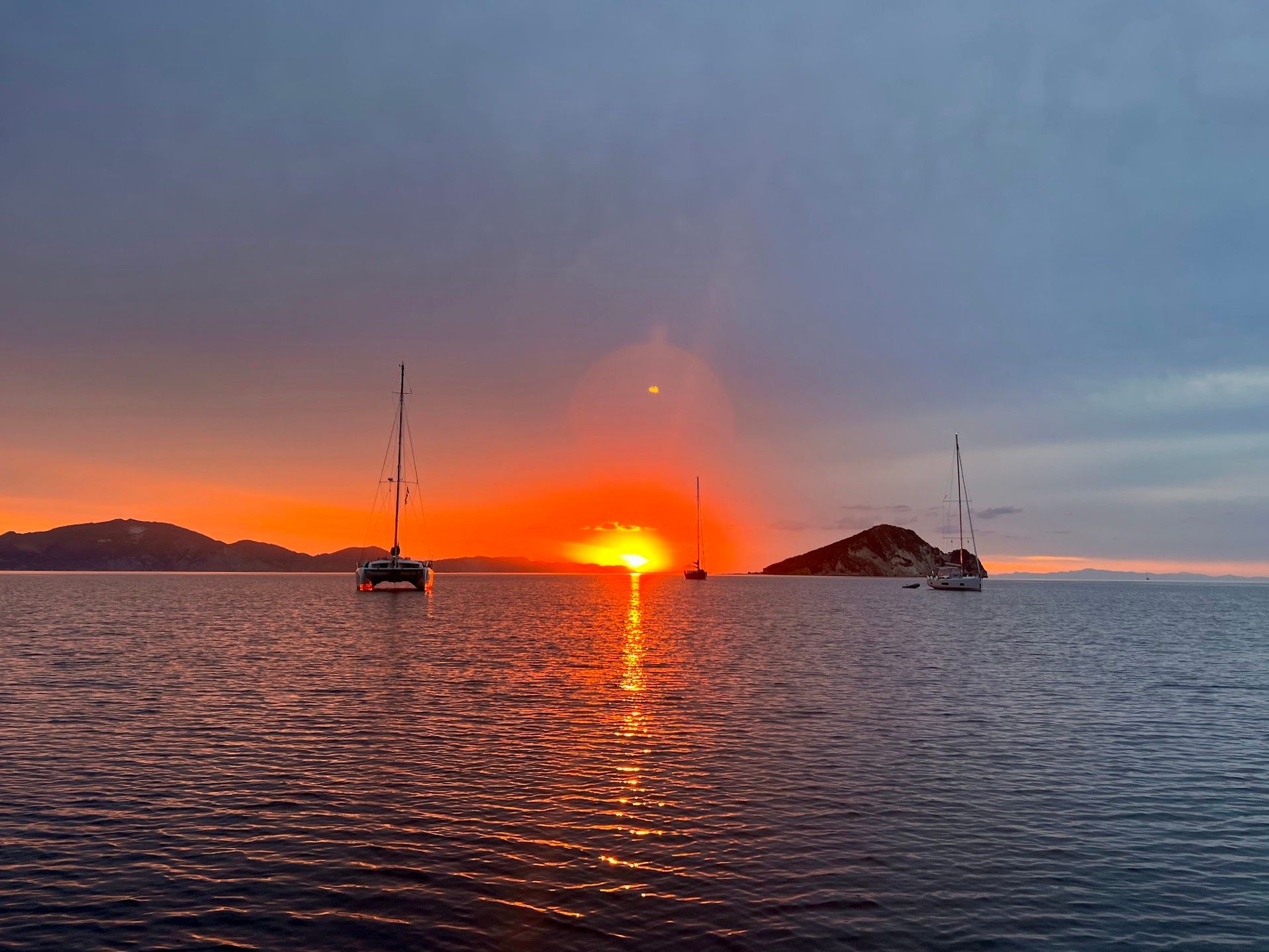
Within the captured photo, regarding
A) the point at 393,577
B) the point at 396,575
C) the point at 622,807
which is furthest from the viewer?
the point at 396,575

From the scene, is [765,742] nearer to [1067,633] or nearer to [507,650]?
[507,650]

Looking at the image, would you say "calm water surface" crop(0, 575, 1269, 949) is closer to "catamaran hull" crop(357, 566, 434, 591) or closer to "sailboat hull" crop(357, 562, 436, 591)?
"sailboat hull" crop(357, 562, 436, 591)

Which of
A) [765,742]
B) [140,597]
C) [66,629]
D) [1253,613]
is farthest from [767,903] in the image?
[1253,613]

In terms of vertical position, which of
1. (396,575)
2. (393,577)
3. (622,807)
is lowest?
(622,807)

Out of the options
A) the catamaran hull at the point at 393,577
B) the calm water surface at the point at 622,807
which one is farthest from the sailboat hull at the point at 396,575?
the calm water surface at the point at 622,807

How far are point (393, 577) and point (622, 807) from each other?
13058 cm

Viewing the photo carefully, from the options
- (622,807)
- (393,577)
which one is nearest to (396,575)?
(393,577)

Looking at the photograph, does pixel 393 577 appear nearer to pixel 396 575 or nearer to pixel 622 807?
pixel 396 575

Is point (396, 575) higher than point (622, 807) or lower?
higher

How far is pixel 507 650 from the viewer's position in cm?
5738

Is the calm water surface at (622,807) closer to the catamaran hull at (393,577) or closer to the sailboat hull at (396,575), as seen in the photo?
the sailboat hull at (396,575)

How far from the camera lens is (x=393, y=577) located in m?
143

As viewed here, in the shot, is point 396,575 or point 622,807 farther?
point 396,575

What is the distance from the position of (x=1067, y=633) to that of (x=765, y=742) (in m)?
71.3
